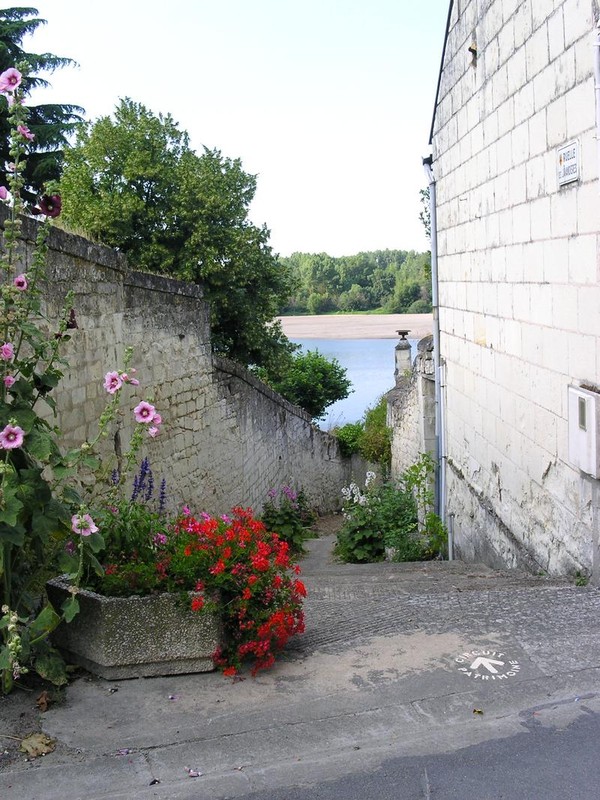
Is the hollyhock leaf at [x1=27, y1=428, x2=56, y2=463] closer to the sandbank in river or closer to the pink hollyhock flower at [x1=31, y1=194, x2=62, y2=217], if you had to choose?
the pink hollyhock flower at [x1=31, y1=194, x2=62, y2=217]

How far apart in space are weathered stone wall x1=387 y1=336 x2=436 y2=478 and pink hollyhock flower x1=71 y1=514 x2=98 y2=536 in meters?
8.51

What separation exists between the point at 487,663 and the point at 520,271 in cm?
352

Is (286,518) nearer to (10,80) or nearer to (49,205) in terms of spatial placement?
(49,205)

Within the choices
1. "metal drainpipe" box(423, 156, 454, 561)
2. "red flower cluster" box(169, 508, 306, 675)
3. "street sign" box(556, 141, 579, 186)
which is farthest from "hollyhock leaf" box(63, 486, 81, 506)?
"metal drainpipe" box(423, 156, 454, 561)

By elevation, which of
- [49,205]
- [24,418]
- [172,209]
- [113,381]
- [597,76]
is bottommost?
[24,418]

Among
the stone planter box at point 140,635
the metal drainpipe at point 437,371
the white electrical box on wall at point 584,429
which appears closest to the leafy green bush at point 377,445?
the metal drainpipe at point 437,371

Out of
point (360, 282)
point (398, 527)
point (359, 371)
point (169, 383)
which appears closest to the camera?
point (169, 383)

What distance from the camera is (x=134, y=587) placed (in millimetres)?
3871

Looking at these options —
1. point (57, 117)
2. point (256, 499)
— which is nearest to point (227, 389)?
point (256, 499)

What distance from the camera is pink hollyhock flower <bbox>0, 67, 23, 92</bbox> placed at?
11.4 ft

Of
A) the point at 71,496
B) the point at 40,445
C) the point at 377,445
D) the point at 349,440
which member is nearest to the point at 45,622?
the point at 71,496

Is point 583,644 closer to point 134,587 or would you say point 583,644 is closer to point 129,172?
point 134,587

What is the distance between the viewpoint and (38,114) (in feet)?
96.8

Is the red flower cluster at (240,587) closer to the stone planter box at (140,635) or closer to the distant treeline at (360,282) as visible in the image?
the stone planter box at (140,635)
